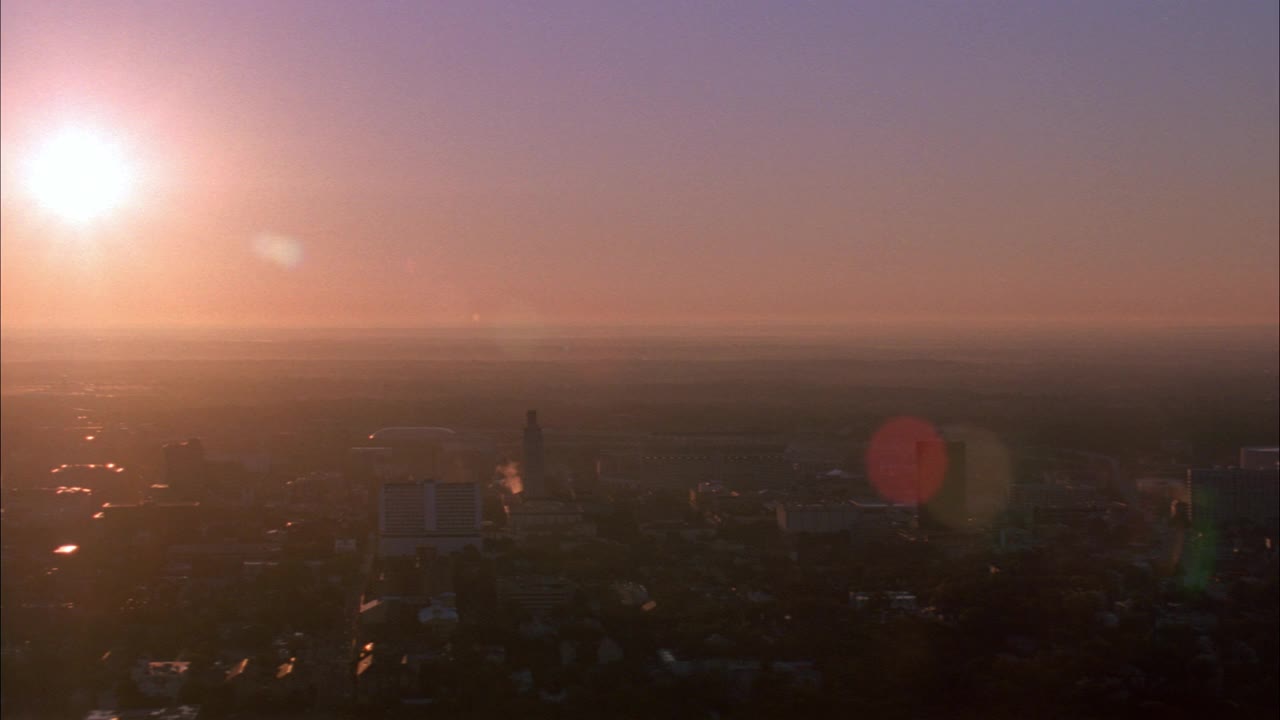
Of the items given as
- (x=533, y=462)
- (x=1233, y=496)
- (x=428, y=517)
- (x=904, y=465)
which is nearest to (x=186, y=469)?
(x=428, y=517)

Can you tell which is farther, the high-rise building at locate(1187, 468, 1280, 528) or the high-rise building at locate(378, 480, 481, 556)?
the high-rise building at locate(1187, 468, 1280, 528)

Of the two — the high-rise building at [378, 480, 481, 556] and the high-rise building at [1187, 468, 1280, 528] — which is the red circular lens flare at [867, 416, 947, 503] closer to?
the high-rise building at [1187, 468, 1280, 528]

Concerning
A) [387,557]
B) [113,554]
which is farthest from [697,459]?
[113,554]

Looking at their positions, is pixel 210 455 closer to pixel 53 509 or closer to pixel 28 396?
pixel 53 509

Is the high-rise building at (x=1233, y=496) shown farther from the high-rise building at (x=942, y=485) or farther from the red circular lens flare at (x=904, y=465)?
the red circular lens flare at (x=904, y=465)

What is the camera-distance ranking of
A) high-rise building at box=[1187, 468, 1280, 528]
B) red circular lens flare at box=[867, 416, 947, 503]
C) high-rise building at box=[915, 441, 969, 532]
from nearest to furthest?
high-rise building at box=[915, 441, 969, 532]
high-rise building at box=[1187, 468, 1280, 528]
red circular lens flare at box=[867, 416, 947, 503]

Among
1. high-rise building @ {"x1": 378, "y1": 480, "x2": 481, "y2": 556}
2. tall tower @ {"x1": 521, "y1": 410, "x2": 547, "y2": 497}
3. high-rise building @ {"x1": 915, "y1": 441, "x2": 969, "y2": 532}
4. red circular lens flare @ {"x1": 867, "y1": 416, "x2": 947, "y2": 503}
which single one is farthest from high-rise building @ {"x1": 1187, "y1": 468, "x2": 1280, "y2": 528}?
high-rise building @ {"x1": 378, "y1": 480, "x2": 481, "y2": 556}
